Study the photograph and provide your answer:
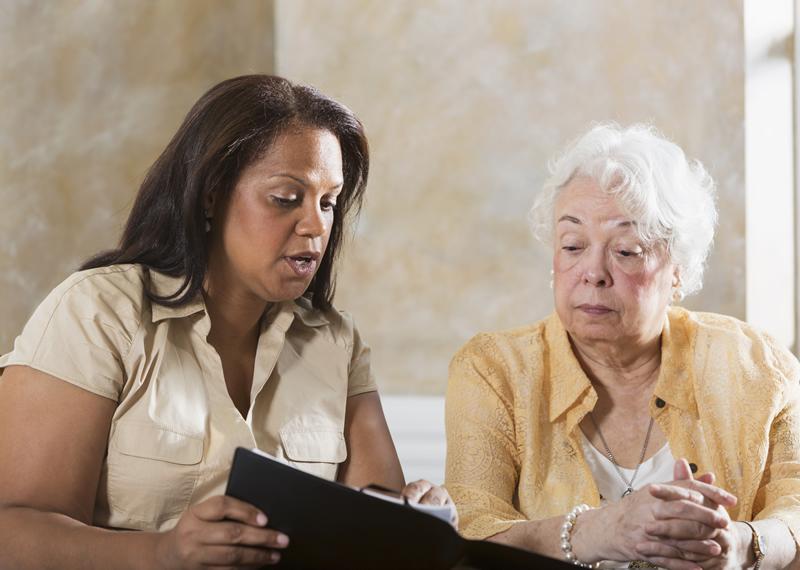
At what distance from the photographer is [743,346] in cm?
246

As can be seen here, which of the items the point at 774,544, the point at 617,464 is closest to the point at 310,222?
the point at 617,464

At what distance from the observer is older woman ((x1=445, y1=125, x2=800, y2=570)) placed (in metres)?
2.32

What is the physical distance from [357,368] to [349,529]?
801 millimetres

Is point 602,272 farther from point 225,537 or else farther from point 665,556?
point 225,537

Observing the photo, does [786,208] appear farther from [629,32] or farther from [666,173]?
[666,173]


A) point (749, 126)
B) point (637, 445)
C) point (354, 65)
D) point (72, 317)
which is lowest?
point (637, 445)

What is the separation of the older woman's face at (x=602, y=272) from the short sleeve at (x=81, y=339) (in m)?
0.97

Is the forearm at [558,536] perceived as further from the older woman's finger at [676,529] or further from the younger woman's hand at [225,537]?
the younger woman's hand at [225,537]

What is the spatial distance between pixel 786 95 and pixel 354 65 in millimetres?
1496

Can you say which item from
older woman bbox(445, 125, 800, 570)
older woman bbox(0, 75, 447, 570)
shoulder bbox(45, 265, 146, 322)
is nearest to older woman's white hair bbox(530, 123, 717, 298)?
older woman bbox(445, 125, 800, 570)

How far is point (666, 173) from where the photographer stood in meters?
2.42

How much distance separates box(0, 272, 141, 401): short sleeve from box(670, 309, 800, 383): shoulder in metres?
1.33

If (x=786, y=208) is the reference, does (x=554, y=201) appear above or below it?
below

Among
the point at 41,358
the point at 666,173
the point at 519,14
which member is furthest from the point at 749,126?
the point at 41,358
